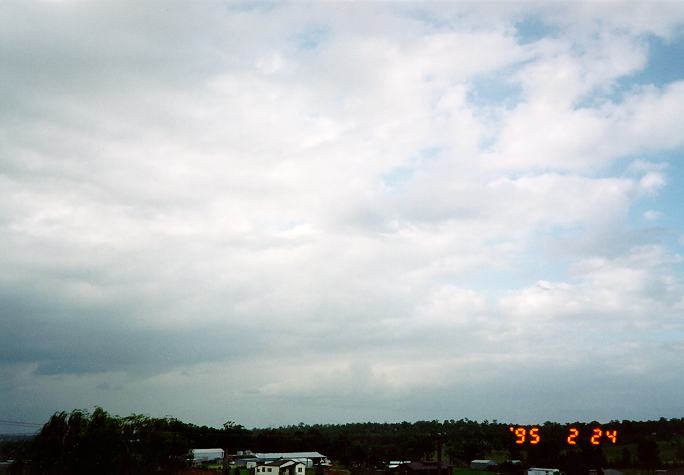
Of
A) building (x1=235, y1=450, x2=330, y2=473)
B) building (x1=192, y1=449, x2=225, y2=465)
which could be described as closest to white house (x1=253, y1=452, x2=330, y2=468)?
building (x1=235, y1=450, x2=330, y2=473)

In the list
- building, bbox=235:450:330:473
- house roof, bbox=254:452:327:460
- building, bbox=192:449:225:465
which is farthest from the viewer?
building, bbox=192:449:225:465

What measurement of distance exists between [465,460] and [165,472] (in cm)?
9223

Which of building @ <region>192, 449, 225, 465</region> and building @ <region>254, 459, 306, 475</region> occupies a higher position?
building @ <region>254, 459, 306, 475</region>

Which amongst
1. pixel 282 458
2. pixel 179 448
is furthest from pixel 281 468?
pixel 282 458

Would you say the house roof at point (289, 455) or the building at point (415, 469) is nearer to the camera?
the building at point (415, 469)

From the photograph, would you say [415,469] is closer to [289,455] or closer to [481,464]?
[481,464]

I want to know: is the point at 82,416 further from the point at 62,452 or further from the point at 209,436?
the point at 209,436

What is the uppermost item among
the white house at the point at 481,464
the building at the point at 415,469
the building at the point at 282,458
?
the building at the point at 415,469

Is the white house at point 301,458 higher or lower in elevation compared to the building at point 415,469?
lower

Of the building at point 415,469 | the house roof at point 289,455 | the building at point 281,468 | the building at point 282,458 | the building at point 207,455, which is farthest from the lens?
the building at point 207,455

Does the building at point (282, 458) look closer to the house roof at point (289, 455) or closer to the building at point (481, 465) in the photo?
the house roof at point (289, 455)

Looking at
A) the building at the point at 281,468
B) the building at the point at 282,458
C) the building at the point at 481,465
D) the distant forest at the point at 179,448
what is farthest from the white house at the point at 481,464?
the building at the point at 281,468

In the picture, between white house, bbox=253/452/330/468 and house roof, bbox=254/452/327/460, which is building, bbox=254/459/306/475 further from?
house roof, bbox=254/452/327/460

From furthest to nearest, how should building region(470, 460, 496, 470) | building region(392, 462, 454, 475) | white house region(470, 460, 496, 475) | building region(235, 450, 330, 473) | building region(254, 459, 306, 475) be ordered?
white house region(470, 460, 496, 475) < building region(470, 460, 496, 470) < building region(235, 450, 330, 473) < building region(254, 459, 306, 475) < building region(392, 462, 454, 475)
